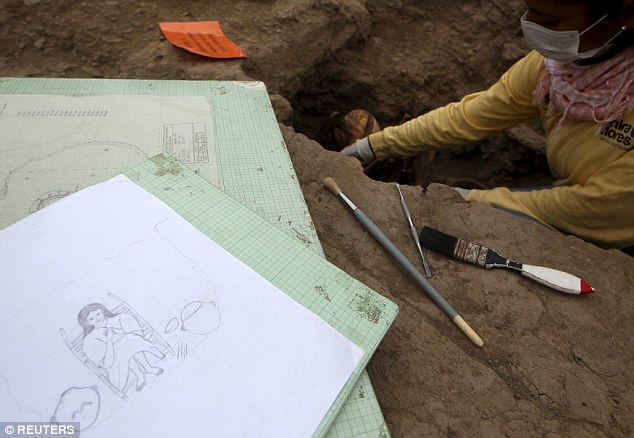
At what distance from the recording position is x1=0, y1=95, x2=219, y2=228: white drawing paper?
111cm

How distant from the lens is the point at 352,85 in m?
2.61

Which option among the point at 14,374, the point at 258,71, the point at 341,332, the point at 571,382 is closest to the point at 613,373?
the point at 571,382

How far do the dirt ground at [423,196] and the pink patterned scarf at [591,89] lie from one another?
0.54m

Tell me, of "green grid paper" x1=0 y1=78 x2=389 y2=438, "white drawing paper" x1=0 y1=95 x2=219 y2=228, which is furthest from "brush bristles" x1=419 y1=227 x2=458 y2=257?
"white drawing paper" x1=0 y1=95 x2=219 y2=228

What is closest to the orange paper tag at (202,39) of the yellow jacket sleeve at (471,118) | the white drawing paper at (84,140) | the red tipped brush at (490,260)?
the white drawing paper at (84,140)

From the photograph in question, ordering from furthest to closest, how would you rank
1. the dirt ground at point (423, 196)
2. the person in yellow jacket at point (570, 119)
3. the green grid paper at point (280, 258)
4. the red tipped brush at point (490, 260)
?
1. the person in yellow jacket at point (570, 119)
2. the red tipped brush at point (490, 260)
3. the dirt ground at point (423, 196)
4. the green grid paper at point (280, 258)

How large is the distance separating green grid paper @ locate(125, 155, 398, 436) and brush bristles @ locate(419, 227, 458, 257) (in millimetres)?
460

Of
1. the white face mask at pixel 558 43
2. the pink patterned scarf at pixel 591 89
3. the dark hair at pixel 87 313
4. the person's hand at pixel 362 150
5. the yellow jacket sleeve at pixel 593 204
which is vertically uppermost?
the white face mask at pixel 558 43

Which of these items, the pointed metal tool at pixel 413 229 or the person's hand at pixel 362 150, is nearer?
the pointed metal tool at pixel 413 229

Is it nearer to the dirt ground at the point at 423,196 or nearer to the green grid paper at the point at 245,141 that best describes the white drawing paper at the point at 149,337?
the green grid paper at the point at 245,141

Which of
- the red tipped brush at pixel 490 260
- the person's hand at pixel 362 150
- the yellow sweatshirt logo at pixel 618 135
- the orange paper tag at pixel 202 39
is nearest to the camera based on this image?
the red tipped brush at pixel 490 260

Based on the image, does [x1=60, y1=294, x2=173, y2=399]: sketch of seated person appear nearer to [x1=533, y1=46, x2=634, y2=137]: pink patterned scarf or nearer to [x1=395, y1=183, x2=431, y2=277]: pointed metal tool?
[x1=395, y1=183, x2=431, y2=277]: pointed metal tool

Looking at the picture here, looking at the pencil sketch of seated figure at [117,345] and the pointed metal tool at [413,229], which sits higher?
the pencil sketch of seated figure at [117,345]

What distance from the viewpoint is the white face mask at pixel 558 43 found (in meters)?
1.39
